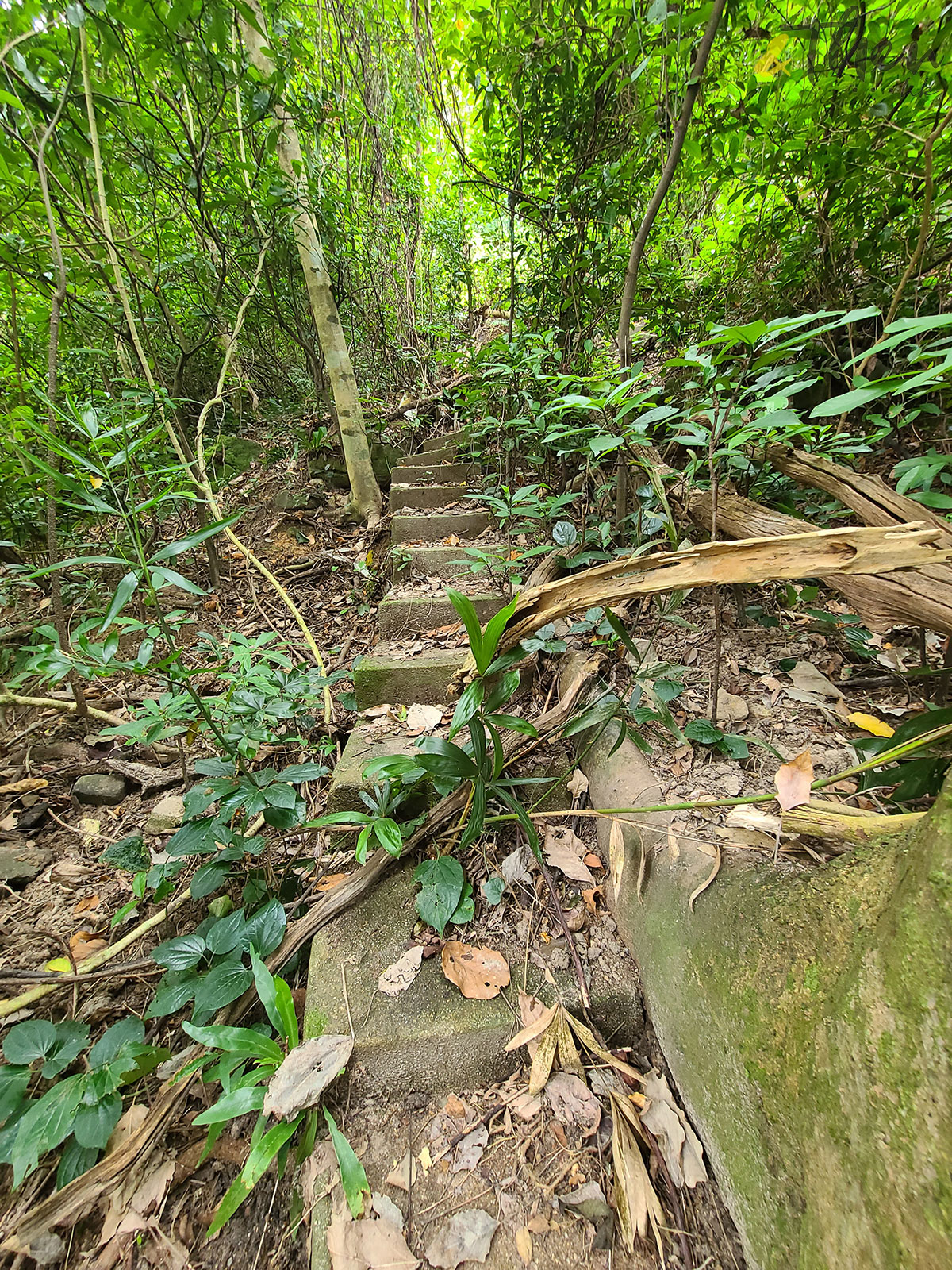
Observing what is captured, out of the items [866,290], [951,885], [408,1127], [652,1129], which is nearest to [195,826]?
[408,1127]

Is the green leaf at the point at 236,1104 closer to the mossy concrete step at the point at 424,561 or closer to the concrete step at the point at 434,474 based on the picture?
the mossy concrete step at the point at 424,561

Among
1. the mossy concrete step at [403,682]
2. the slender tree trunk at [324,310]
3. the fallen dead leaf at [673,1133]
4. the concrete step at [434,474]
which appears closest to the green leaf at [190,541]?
the mossy concrete step at [403,682]

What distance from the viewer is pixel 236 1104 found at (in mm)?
954

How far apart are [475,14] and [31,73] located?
207 cm

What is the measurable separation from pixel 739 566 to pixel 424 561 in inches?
85.6

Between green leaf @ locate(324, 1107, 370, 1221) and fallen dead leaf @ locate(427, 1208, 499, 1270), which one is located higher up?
green leaf @ locate(324, 1107, 370, 1221)

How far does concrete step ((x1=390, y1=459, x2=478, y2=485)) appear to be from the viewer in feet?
12.7

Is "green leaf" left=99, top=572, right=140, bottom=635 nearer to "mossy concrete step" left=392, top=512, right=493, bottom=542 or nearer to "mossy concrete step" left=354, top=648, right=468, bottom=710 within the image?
Answer: "mossy concrete step" left=354, top=648, right=468, bottom=710

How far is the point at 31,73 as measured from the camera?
6.15ft

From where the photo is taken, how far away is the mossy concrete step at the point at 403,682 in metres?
1.98

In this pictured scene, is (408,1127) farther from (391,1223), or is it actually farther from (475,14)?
(475,14)

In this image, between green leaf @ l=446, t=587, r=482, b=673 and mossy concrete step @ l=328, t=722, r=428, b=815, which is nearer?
green leaf @ l=446, t=587, r=482, b=673

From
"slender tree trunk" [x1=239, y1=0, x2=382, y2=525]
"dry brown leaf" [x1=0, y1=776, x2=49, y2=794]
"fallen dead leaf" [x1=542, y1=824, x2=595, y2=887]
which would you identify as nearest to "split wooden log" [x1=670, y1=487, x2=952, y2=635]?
"fallen dead leaf" [x1=542, y1=824, x2=595, y2=887]

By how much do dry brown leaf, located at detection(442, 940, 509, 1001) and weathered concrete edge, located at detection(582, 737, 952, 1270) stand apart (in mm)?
374
